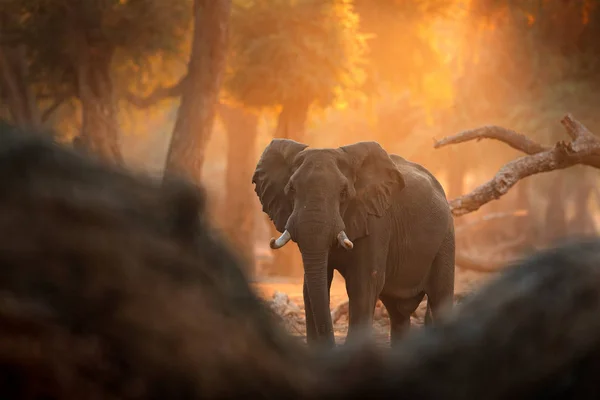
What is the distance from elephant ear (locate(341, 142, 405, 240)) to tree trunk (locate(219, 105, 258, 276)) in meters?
17.0

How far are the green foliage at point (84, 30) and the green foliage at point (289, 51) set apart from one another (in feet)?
5.71

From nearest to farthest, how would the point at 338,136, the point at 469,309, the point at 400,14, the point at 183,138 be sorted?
the point at 469,309 < the point at 183,138 < the point at 400,14 < the point at 338,136

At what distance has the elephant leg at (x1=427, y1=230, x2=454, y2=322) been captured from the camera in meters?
8.88

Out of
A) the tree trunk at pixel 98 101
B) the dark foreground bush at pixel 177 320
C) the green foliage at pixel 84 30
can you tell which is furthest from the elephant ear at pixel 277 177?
the green foliage at pixel 84 30

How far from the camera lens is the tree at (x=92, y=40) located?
693 inches

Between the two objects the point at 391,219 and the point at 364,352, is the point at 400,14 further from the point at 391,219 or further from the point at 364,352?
the point at 364,352

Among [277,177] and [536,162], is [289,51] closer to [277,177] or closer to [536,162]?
[536,162]

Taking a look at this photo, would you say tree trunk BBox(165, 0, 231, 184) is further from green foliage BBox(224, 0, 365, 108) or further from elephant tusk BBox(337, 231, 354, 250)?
elephant tusk BBox(337, 231, 354, 250)

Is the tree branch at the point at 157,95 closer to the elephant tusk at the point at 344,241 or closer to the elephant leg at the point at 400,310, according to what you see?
the elephant leg at the point at 400,310

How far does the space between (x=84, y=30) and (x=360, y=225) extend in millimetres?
12534

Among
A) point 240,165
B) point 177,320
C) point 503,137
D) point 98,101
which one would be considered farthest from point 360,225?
point 240,165

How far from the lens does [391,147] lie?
36.6 metres

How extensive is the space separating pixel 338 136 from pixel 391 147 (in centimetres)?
929

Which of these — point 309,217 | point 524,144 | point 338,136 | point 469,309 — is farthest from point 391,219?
point 338,136
